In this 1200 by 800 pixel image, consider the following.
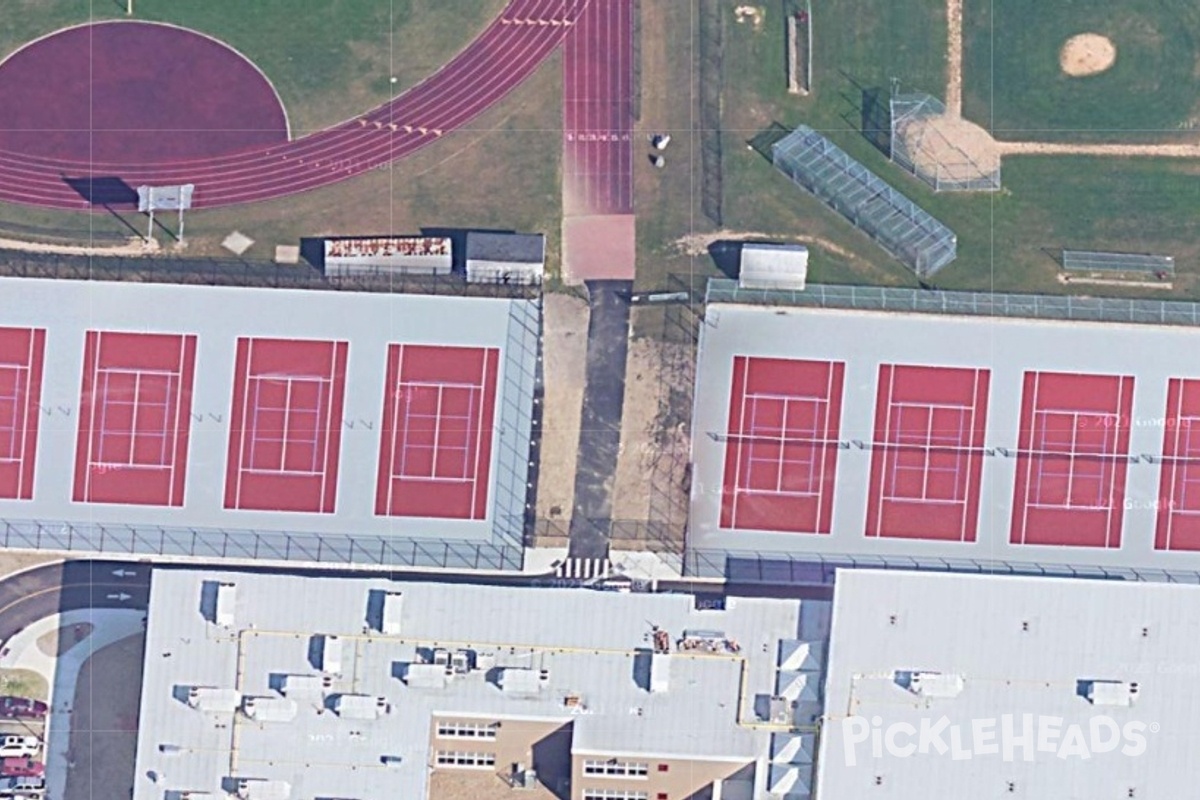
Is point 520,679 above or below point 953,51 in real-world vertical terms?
below

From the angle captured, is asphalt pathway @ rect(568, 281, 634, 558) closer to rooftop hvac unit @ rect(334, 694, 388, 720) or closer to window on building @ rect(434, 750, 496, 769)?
window on building @ rect(434, 750, 496, 769)

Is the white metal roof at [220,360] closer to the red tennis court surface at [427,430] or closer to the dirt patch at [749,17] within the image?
the red tennis court surface at [427,430]

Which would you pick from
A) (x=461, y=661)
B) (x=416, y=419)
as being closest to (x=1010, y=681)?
(x=461, y=661)

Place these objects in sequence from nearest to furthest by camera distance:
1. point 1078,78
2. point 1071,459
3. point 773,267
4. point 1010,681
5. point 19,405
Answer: point 1010,681 → point 19,405 → point 1071,459 → point 773,267 → point 1078,78

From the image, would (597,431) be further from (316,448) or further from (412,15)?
(412,15)

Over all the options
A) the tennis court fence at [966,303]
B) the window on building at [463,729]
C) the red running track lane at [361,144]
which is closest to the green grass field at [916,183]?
the tennis court fence at [966,303]

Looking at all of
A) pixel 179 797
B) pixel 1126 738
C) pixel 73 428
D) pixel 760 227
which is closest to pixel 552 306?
pixel 760 227

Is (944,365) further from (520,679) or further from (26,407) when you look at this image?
(26,407)
